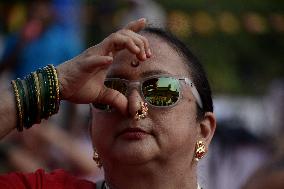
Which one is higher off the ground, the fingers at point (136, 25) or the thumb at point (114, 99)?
the fingers at point (136, 25)

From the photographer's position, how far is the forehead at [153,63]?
3482 millimetres

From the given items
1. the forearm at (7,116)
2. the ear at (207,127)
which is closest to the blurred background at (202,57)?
the ear at (207,127)

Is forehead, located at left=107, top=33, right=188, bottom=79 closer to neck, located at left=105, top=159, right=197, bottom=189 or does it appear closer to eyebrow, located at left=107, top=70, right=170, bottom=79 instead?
eyebrow, located at left=107, top=70, right=170, bottom=79

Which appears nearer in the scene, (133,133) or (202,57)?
(133,133)

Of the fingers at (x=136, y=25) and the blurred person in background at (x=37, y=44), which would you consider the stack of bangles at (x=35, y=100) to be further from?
the blurred person in background at (x=37, y=44)

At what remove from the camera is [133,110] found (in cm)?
332

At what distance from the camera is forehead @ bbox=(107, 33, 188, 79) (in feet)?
11.4

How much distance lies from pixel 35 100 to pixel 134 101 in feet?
1.55

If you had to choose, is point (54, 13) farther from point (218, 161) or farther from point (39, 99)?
point (39, 99)

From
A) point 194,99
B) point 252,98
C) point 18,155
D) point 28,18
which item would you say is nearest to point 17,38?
point 28,18

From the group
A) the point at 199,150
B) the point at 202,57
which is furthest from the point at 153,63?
the point at 202,57

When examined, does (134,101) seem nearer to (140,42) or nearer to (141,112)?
(141,112)

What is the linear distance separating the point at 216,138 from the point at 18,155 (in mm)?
2351

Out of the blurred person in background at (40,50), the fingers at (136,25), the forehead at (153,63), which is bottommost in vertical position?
the blurred person in background at (40,50)
